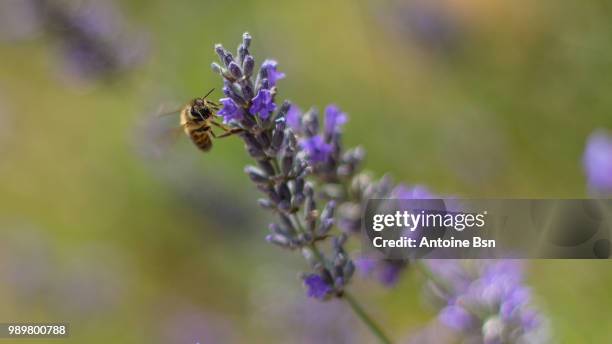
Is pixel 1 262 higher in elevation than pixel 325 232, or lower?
higher

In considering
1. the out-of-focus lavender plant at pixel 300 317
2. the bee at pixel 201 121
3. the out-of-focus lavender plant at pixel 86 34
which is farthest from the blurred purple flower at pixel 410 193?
the out-of-focus lavender plant at pixel 86 34

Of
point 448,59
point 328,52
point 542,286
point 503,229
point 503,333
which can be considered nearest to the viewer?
point 503,333

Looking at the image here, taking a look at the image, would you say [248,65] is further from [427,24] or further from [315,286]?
[427,24]

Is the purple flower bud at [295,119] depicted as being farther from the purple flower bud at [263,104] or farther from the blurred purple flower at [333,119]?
the purple flower bud at [263,104]

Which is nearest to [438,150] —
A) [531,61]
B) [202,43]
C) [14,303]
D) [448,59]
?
[448,59]

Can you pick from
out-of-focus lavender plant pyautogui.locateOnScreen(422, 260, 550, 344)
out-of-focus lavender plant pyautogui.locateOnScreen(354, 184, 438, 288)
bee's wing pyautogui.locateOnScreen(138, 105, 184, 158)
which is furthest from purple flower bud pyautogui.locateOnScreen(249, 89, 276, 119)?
bee's wing pyautogui.locateOnScreen(138, 105, 184, 158)

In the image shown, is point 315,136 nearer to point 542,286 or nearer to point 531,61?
point 542,286
